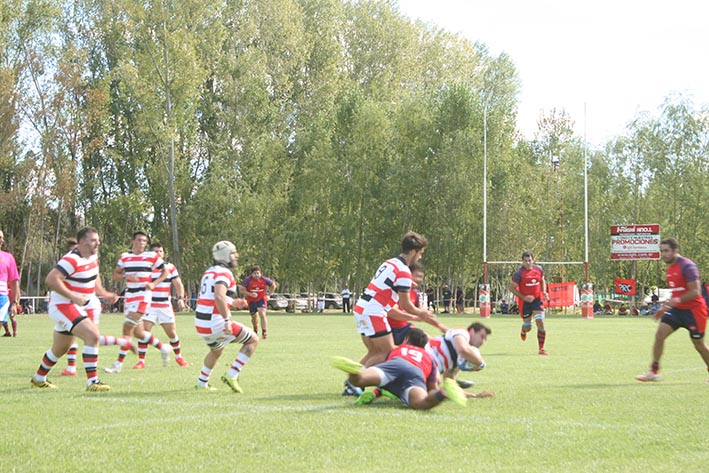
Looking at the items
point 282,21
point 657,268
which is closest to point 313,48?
point 282,21

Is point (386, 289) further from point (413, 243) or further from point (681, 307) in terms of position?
point (681, 307)

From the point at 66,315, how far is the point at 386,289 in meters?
4.03

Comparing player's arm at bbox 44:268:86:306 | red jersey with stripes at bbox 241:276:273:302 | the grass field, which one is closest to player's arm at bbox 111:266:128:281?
the grass field

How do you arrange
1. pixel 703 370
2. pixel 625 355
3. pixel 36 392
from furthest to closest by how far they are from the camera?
pixel 625 355 → pixel 703 370 → pixel 36 392

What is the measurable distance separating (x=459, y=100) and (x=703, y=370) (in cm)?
4181

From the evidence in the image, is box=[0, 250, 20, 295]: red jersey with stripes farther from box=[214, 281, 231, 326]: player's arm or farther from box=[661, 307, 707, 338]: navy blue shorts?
box=[661, 307, 707, 338]: navy blue shorts

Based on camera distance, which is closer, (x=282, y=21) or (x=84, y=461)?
(x=84, y=461)

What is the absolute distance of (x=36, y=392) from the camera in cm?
1084

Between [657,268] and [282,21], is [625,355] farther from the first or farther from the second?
[657,268]

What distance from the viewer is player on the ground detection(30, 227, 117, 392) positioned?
11.0 metres

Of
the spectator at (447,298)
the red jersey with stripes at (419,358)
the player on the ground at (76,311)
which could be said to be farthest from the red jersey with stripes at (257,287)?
the spectator at (447,298)

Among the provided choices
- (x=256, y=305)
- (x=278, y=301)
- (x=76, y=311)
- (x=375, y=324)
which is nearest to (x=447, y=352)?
(x=375, y=324)

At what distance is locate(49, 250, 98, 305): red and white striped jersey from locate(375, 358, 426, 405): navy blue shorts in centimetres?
431

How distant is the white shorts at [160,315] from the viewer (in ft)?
51.6
